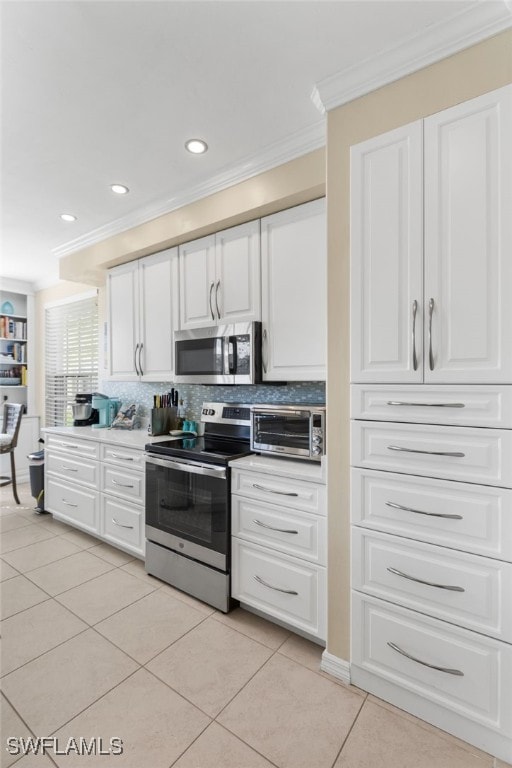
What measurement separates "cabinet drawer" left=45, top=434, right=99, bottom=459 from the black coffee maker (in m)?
0.29

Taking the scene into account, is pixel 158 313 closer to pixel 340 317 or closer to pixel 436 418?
pixel 340 317

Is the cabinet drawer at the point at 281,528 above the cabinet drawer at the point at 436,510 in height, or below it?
below

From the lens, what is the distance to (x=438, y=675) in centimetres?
141

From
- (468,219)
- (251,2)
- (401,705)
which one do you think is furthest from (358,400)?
(251,2)

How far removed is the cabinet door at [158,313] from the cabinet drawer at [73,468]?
33.2 inches

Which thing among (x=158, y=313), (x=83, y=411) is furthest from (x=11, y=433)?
(x=158, y=313)

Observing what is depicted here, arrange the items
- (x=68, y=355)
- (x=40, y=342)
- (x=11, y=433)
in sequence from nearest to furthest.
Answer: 1. (x=11, y=433)
2. (x=68, y=355)
3. (x=40, y=342)

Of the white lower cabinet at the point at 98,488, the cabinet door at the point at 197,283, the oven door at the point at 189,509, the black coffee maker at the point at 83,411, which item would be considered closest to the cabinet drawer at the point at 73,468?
the white lower cabinet at the point at 98,488

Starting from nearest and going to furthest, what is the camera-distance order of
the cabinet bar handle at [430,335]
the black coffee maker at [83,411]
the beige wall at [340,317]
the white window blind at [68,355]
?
the cabinet bar handle at [430,335]
the beige wall at [340,317]
the black coffee maker at [83,411]
the white window blind at [68,355]

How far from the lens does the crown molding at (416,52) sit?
128cm

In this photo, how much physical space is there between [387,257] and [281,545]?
57.5 inches

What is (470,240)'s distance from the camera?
4.43 feet

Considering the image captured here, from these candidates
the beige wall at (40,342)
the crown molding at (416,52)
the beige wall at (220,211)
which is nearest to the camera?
the crown molding at (416,52)

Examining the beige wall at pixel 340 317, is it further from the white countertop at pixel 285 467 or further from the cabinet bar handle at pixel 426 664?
the cabinet bar handle at pixel 426 664
